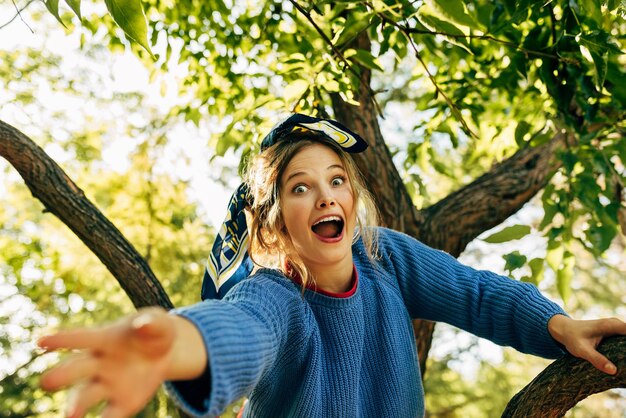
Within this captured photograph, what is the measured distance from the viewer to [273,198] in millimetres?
1591

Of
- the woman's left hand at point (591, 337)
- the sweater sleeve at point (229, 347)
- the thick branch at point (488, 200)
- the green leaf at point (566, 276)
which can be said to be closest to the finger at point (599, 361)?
the woman's left hand at point (591, 337)

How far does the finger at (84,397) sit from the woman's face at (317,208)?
842mm

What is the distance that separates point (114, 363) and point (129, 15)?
61 cm

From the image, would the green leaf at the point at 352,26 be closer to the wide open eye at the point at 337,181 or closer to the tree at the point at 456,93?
the tree at the point at 456,93

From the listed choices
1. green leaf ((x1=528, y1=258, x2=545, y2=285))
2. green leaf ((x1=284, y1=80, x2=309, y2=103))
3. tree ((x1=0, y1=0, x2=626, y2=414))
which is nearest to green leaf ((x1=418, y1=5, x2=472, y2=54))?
tree ((x1=0, y1=0, x2=626, y2=414))

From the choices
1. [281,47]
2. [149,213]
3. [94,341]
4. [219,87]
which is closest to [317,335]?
[94,341]

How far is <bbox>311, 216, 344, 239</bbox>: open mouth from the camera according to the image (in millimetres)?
1502

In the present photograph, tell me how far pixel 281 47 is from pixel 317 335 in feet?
4.77

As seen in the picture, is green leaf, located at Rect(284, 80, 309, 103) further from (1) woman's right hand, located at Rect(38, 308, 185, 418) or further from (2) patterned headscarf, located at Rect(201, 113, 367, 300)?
(1) woman's right hand, located at Rect(38, 308, 185, 418)

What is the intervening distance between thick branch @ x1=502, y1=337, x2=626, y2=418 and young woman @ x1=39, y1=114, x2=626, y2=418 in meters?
0.02

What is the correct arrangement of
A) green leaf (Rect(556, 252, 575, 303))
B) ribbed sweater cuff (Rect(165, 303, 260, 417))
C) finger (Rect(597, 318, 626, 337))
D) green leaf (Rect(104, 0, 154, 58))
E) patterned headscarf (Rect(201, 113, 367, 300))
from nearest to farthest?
ribbed sweater cuff (Rect(165, 303, 260, 417)), green leaf (Rect(104, 0, 154, 58)), finger (Rect(597, 318, 626, 337)), patterned headscarf (Rect(201, 113, 367, 300)), green leaf (Rect(556, 252, 575, 303))

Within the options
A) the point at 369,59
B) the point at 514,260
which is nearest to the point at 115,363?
the point at 369,59

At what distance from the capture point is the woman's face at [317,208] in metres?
1.48

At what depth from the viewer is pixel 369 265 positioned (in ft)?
5.48
